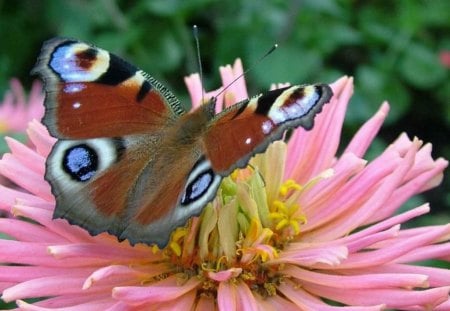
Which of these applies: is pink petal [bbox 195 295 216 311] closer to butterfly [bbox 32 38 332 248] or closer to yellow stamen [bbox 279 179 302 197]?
butterfly [bbox 32 38 332 248]

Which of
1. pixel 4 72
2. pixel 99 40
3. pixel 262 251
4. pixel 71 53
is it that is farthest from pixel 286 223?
pixel 4 72

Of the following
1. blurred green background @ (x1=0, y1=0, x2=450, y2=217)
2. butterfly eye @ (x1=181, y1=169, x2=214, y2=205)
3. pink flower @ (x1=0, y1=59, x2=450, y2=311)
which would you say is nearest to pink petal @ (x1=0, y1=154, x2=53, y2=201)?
pink flower @ (x1=0, y1=59, x2=450, y2=311)

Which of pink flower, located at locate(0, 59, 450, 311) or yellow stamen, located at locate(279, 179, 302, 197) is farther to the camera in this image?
yellow stamen, located at locate(279, 179, 302, 197)

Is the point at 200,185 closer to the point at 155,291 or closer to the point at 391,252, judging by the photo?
the point at 155,291

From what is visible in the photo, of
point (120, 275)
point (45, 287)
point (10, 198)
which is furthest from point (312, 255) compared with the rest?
point (10, 198)

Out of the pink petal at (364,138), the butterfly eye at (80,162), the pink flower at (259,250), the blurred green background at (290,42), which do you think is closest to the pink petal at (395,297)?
the pink flower at (259,250)
